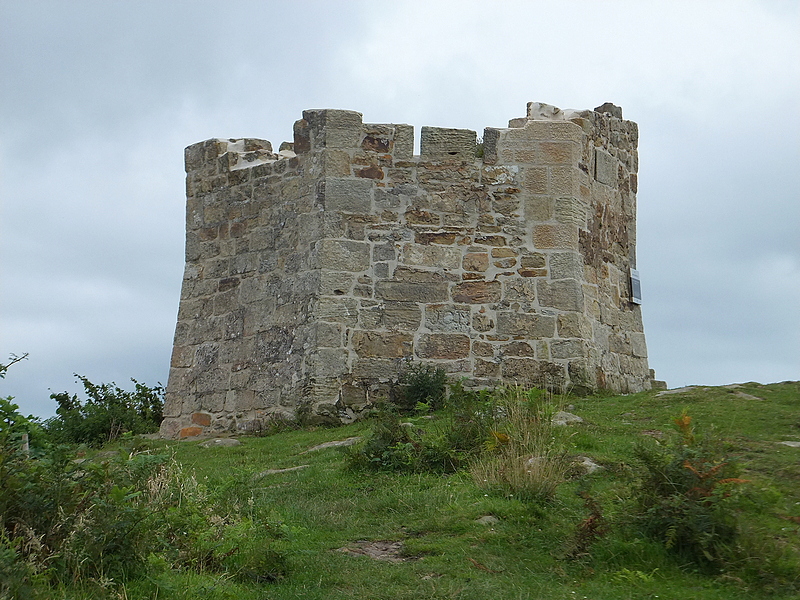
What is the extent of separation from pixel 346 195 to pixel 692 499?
22.3 feet

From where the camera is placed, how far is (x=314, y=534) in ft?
22.3

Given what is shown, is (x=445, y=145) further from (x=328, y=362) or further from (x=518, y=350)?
(x=328, y=362)

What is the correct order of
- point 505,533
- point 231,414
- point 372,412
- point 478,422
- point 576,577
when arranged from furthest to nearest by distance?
point 231,414, point 372,412, point 478,422, point 505,533, point 576,577

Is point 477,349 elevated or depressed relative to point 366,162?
depressed

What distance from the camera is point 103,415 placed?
520 inches

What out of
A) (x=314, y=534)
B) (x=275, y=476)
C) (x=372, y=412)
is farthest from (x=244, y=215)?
(x=314, y=534)

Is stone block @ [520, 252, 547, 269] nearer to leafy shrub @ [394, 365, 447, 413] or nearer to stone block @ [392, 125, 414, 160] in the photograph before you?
leafy shrub @ [394, 365, 447, 413]

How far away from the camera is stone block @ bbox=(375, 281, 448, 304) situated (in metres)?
11.8

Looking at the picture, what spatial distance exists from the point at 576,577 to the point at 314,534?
1.79m

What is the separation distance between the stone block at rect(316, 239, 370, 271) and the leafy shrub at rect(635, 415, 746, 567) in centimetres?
578

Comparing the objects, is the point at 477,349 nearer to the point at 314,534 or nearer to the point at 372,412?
the point at 372,412

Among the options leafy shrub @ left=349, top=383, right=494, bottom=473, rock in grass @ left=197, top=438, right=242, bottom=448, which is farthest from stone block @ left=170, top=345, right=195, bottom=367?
leafy shrub @ left=349, top=383, right=494, bottom=473

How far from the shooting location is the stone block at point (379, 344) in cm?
1171

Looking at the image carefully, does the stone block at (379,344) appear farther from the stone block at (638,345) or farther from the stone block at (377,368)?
the stone block at (638,345)
